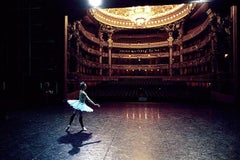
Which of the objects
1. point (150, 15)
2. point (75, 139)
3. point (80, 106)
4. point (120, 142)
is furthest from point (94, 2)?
point (150, 15)

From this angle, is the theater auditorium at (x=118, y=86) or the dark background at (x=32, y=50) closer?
the theater auditorium at (x=118, y=86)

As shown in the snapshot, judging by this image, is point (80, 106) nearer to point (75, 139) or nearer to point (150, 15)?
→ point (75, 139)

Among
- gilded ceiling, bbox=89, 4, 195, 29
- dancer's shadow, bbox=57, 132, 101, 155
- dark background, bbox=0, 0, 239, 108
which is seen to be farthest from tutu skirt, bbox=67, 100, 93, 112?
gilded ceiling, bbox=89, 4, 195, 29

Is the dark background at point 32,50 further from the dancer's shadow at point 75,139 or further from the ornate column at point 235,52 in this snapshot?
the dancer's shadow at point 75,139

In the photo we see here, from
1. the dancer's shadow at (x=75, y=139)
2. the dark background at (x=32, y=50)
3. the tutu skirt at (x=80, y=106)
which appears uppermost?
the dark background at (x=32, y=50)

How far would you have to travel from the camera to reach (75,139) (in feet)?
15.0

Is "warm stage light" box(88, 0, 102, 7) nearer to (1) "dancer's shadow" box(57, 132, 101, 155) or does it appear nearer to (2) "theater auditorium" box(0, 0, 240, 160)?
(2) "theater auditorium" box(0, 0, 240, 160)

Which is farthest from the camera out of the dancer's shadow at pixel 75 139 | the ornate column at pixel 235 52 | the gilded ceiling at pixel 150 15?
the gilded ceiling at pixel 150 15

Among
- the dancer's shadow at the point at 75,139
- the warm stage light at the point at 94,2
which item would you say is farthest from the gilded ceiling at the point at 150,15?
the dancer's shadow at the point at 75,139

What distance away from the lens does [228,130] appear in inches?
211

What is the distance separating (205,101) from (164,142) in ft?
33.8

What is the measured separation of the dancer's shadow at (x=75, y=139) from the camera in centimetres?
382

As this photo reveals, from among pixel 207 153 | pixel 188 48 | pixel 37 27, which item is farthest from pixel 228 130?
pixel 188 48

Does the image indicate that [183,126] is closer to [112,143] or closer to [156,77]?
[112,143]
